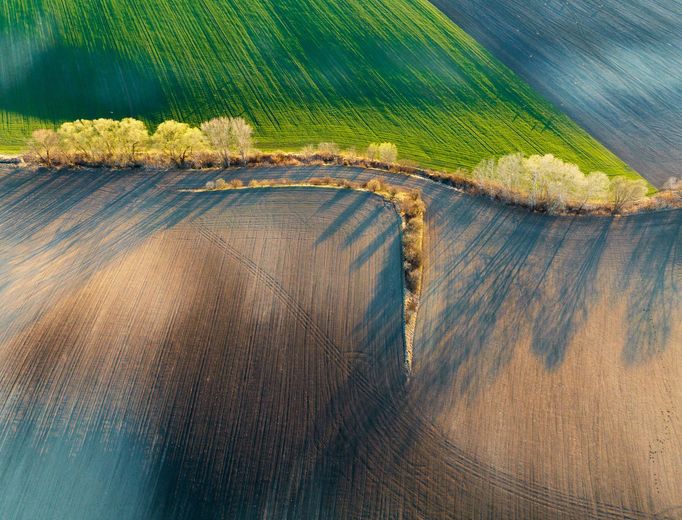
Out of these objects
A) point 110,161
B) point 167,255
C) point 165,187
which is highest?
point 110,161

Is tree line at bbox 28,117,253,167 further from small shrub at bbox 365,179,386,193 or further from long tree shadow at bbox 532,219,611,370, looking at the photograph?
long tree shadow at bbox 532,219,611,370

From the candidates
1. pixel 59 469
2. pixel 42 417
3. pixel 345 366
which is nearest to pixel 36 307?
pixel 42 417

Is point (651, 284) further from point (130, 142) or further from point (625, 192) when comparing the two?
point (130, 142)

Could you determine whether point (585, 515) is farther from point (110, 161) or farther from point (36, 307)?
point (110, 161)

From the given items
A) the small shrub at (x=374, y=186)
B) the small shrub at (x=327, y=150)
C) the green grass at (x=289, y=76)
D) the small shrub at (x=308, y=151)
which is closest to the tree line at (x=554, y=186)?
the green grass at (x=289, y=76)

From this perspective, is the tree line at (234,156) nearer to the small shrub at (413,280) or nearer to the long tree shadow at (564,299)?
the long tree shadow at (564,299)

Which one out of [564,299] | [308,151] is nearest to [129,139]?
[308,151]
